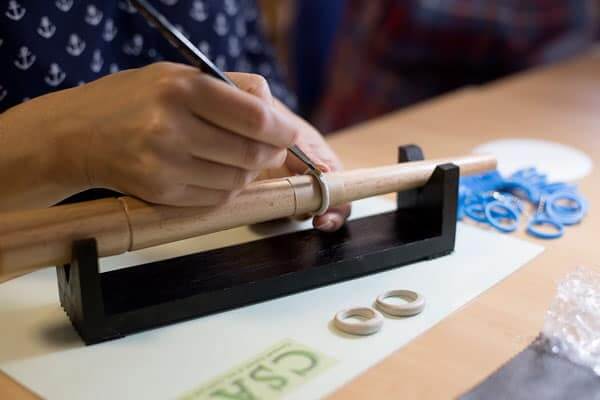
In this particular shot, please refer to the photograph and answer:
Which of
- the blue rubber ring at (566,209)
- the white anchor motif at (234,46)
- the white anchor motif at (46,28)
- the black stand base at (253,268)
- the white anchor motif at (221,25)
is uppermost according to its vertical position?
the white anchor motif at (46,28)

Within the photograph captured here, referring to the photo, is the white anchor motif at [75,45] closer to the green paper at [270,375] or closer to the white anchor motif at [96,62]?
the white anchor motif at [96,62]

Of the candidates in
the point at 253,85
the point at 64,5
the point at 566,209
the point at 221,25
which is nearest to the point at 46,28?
the point at 64,5

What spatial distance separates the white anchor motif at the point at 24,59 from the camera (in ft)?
2.82

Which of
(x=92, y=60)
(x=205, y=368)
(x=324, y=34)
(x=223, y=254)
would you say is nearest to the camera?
(x=205, y=368)

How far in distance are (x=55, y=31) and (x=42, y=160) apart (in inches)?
13.7

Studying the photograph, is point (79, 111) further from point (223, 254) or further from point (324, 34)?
point (324, 34)

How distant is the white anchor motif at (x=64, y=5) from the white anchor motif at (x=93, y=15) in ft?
0.08

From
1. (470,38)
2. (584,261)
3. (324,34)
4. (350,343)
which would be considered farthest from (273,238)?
(324,34)

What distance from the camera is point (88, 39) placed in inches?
36.2

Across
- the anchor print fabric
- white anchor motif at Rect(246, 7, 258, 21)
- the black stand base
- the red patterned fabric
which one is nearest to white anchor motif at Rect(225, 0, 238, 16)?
the anchor print fabric

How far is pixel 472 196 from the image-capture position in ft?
2.82

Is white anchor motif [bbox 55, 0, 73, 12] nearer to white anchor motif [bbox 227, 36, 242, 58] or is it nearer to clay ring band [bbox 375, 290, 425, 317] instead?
white anchor motif [bbox 227, 36, 242, 58]

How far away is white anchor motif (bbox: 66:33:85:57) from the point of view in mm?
901

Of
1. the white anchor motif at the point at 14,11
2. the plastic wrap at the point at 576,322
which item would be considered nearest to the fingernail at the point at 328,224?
the plastic wrap at the point at 576,322
